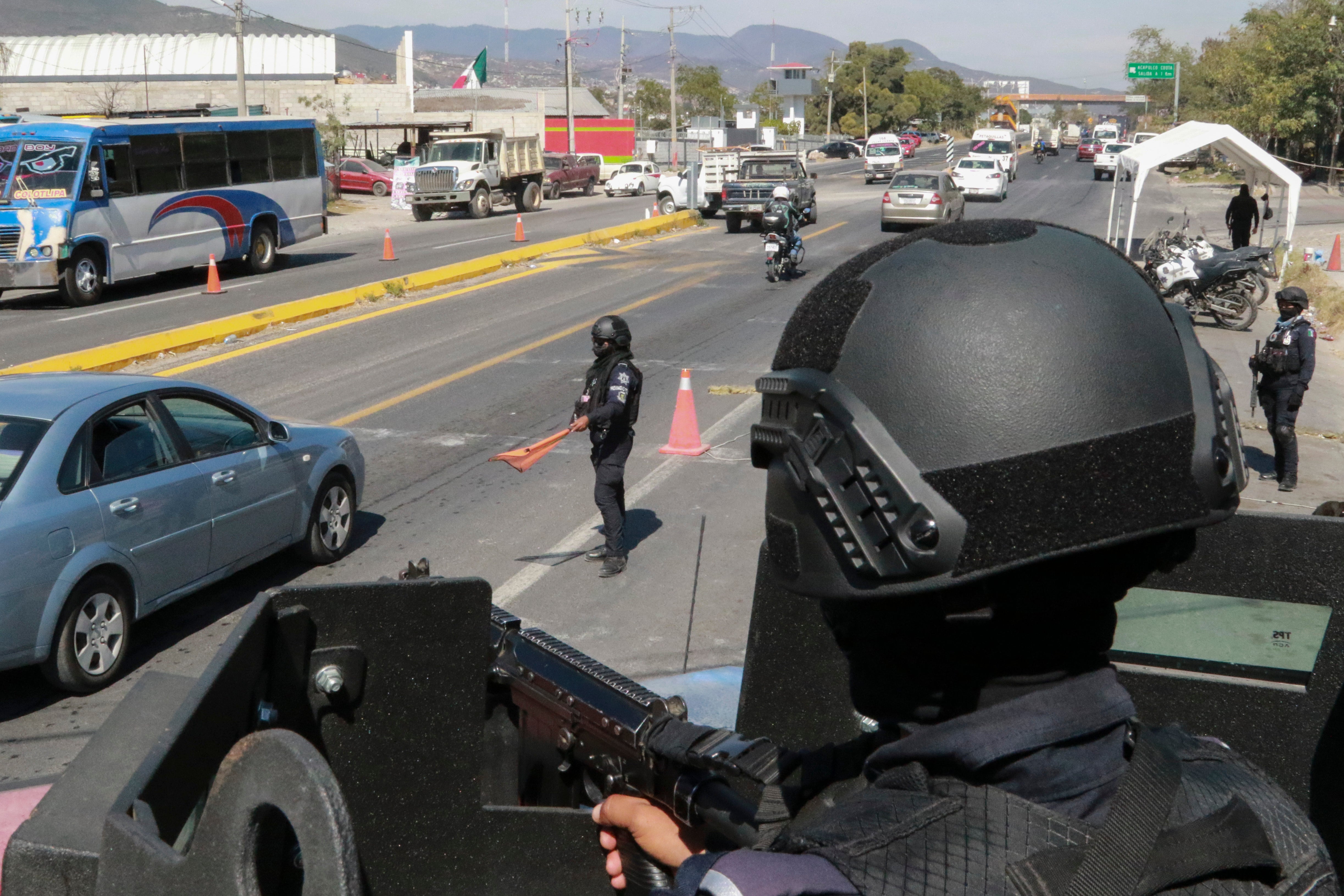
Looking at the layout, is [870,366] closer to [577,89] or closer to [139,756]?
[139,756]

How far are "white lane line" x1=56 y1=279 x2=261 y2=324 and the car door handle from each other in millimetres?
13215

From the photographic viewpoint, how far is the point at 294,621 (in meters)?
2.03

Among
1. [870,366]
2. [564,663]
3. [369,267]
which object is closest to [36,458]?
[564,663]

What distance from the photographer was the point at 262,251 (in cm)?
2358

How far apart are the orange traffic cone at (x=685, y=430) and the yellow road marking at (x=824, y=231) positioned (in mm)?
20181

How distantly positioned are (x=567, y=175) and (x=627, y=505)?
39563mm

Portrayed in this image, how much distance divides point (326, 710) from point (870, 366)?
4.19 feet

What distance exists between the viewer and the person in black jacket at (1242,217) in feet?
74.7

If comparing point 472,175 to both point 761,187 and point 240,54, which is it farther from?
point 761,187

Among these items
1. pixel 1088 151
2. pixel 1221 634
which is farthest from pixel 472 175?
pixel 1088 151


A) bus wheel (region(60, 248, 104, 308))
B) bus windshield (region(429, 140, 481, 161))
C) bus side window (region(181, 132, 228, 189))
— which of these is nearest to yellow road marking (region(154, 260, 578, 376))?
bus wheel (region(60, 248, 104, 308))

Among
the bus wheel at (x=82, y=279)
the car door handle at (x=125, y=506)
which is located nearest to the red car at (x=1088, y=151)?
the bus wheel at (x=82, y=279)

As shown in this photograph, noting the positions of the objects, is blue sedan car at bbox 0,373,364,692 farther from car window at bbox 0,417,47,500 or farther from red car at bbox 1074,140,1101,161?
red car at bbox 1074,140,1101,161

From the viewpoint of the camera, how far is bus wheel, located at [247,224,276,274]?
23.3 metres
